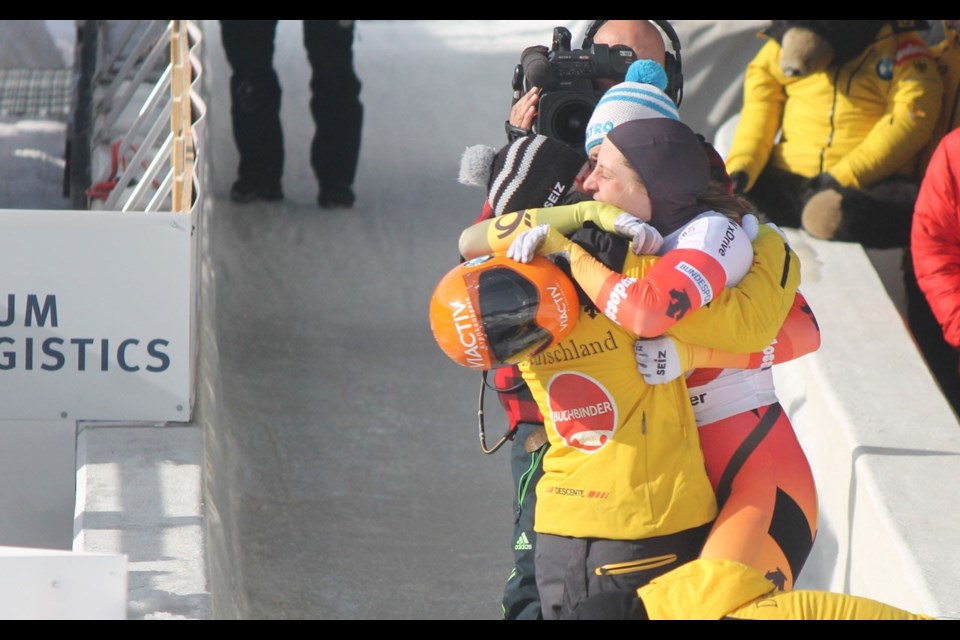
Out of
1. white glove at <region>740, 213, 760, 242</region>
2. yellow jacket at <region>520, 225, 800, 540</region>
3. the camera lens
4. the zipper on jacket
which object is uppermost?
the camera lens

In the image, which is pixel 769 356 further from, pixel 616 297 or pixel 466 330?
pixel 466 330

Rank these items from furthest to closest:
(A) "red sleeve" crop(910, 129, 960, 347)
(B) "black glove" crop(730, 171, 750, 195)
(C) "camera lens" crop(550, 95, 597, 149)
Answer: (B) "black glove" crop(730, 171, 750, 195) → (A) "red sleeve" crop(910, 129, 960, 347) → (C) "camera lens" crop(550, 95, 597, 149)

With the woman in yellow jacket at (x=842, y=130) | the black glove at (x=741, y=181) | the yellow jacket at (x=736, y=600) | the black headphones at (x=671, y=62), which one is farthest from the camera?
the black glove at (x=741, y=181)

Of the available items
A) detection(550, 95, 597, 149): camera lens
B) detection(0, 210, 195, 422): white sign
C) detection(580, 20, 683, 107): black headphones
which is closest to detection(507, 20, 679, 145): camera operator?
detection(580, 20, 683, 107): black headphones

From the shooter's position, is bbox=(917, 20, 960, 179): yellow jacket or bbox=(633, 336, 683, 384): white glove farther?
bbox=(917, 20, 960, 179): yellow jacket

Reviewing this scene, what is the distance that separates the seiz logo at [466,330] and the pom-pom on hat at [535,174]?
31 cm

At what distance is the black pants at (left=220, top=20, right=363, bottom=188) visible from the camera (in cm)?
559

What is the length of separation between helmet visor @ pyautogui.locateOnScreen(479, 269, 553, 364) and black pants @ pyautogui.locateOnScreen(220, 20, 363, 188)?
12.4ft

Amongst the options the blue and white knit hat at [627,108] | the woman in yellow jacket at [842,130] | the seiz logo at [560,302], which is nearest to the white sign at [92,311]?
the blue and white knit hat at [627,108]

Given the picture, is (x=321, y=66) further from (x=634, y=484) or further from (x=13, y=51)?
(x=634, y=484)

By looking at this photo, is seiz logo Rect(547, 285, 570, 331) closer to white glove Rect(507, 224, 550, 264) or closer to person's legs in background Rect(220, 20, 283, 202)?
white glove Rect(507, 224, 550, 264)

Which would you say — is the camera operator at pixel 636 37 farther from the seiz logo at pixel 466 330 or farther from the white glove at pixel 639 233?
the seiz logo at pixel 466 330

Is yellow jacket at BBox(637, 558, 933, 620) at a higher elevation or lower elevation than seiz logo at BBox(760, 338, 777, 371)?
lower

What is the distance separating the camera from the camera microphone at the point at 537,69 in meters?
2.57
